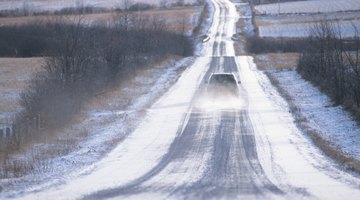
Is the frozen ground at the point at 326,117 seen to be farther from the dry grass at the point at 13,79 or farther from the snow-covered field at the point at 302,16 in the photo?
the snow-covered field at the point at 302,16

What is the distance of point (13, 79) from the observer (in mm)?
45375

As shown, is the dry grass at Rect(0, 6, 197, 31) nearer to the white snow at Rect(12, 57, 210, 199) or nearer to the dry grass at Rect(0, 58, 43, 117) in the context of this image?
the dry grass at Rect(0, 58, 43, 117)

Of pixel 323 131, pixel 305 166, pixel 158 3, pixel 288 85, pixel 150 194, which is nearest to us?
pixel 150 194

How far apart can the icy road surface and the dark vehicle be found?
1.75m

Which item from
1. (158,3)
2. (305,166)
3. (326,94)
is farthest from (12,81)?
(158,3)

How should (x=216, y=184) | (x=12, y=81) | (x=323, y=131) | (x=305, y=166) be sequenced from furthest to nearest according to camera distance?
(x=12, y=81)
(x=323, y=131)
(x=305, y=166)
(x=216, y=184)

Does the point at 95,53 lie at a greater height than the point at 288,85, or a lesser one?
greater

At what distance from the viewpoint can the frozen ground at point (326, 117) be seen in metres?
18.8

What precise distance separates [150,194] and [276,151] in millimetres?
6449

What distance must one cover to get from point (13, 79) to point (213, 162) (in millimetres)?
32906

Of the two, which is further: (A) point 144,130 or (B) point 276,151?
(A) point 144,130

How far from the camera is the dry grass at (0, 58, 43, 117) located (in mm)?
33281

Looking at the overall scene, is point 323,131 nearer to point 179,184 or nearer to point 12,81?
point 179,184

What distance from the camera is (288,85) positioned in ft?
128
